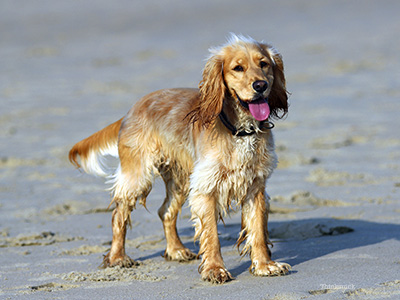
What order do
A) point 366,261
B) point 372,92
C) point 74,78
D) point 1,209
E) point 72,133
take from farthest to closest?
point 74,78 → point 372,92 → point 72,133 → point 1,209 → point 366,261

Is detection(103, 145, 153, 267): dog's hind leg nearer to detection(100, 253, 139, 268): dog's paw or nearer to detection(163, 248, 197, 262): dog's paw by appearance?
detection(100, 253, 139, 268): dog's paw

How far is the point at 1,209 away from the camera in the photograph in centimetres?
740

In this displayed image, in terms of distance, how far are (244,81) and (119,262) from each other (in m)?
1.77

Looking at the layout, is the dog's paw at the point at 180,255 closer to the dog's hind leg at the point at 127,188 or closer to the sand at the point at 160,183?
the sand at the point at 160,183

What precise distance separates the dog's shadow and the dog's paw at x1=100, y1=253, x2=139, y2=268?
0.72m

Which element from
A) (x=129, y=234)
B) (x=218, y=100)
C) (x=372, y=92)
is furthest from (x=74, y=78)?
(x=218, y=100)

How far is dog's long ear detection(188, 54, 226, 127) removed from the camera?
500 centimetres

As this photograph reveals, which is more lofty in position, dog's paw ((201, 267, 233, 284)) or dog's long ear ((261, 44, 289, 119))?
dog's long ear ((261, 44, 289, 119))

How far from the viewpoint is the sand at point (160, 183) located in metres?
5.02

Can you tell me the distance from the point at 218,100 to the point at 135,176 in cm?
115

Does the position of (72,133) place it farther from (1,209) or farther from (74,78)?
(74,78)

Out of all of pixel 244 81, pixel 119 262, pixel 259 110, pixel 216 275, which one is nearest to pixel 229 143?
pixel 259 110

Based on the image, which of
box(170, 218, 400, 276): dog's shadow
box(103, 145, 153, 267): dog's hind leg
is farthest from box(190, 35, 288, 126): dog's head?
box(170, 218, 400, 276): dog's shadow

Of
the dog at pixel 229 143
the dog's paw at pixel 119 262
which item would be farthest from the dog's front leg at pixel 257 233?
the dog's paw at pixel 119 262
